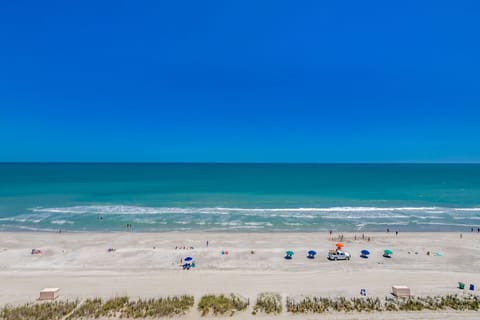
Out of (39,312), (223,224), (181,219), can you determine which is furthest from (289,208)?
(39,312)

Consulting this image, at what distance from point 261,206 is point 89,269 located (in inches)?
1186

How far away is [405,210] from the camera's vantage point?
4253 cm

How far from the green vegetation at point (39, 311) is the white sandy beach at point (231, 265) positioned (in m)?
1.17

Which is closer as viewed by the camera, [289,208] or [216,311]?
[216,311]

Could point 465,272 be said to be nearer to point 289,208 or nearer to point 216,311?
point 216,311

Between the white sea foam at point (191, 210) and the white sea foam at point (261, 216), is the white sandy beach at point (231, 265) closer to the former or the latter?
the white sea foam at point (261, 216)

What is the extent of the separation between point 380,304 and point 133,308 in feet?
46.6

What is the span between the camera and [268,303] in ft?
48.9

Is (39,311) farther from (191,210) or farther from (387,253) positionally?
(191,210)

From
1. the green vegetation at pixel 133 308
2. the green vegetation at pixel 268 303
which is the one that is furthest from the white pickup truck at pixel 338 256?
the green vegetation at pixel 133 308

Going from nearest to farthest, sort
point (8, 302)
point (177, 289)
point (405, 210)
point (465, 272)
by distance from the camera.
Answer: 1. point (8, 302)
2. point (177, 289)
3. point (465, 272)
4. point (405, 210)

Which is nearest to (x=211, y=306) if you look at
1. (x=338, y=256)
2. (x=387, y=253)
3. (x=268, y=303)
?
(x=268, y=303)

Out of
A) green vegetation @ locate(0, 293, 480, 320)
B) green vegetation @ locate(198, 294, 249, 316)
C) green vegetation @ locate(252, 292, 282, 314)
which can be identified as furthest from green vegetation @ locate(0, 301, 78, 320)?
green vegetation @ locate(252, 292, 282, 314)

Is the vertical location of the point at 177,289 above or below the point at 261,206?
below
